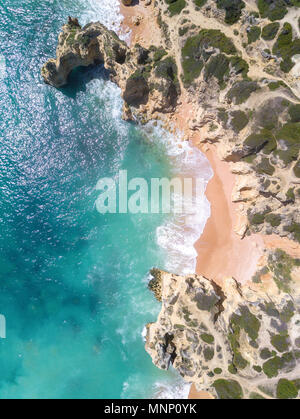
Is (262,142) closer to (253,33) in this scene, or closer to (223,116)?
(223,116)

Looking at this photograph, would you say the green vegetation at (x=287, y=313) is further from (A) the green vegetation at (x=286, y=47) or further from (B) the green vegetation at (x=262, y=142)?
(A) the green vegetation at (x=286, y=47)

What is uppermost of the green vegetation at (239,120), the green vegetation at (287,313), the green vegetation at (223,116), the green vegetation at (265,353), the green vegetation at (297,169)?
the green vegetation at (223,116)

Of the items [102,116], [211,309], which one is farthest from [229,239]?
[102,116]

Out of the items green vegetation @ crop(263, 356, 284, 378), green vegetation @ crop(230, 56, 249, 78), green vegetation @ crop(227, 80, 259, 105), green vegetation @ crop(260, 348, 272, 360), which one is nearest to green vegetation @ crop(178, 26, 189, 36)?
green vegetation @ crop(230, 56, 249, 78)

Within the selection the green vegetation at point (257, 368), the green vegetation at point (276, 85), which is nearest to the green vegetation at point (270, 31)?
the green vegetation at point (276, 85)

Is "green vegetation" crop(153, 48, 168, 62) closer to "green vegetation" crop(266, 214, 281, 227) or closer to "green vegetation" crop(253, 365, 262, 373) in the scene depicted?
"green vegetation" crop(266, 214, 281, 227)
